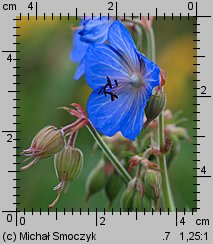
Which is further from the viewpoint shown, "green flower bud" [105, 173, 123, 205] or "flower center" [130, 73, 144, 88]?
"green flower bud" [105, 173, 123, 205]

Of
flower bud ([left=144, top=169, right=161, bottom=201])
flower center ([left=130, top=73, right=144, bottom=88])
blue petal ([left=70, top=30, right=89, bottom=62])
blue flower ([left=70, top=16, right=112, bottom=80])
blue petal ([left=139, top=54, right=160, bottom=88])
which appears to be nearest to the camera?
blue petal ([left=139, top=54, right=160, bottom=88])

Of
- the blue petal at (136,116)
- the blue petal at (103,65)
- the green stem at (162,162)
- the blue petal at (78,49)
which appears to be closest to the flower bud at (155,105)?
the blue petal at (136,116)

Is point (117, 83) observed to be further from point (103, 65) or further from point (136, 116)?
point (136, 116)

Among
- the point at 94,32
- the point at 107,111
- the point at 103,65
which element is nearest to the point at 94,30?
the point at 94,32

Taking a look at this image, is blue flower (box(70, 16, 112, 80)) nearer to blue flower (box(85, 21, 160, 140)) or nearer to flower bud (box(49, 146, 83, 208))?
blue flower (box(85, 21, 160, 140))

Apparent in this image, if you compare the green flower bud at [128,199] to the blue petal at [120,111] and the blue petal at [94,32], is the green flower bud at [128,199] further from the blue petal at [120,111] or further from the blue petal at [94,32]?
the blue petal at [94,32]

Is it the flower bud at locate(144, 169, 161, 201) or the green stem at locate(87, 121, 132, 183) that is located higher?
the green stem at locate(87, 121, 132, 183)

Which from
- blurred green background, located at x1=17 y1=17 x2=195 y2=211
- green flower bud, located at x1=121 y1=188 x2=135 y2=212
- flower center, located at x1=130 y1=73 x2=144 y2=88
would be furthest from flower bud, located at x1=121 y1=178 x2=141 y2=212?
blurred green background, located at x1=17 y1=17 x2=195 y2=211
